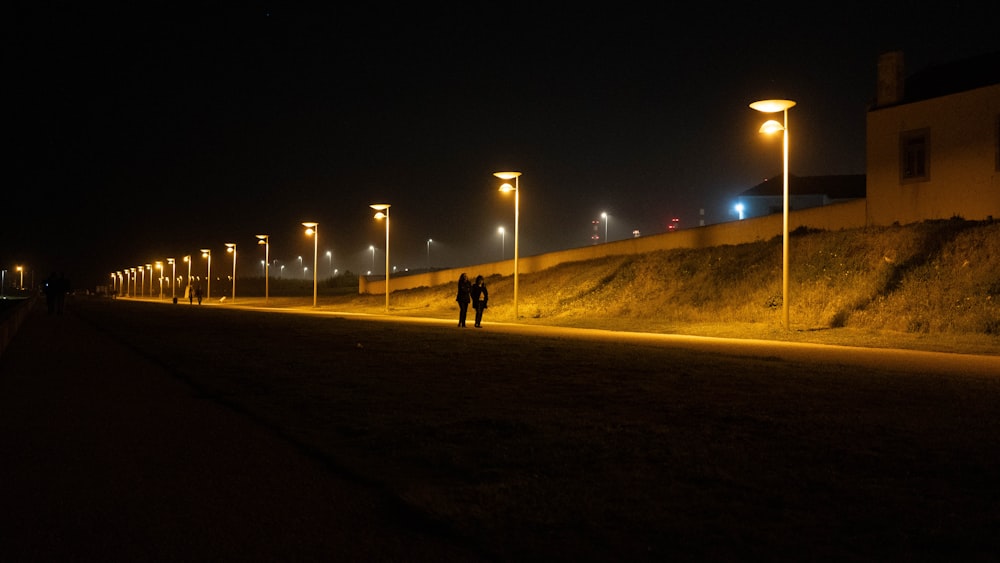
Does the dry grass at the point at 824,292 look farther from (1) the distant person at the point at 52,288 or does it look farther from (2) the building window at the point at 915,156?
(1) the distant person at the point at 52,288

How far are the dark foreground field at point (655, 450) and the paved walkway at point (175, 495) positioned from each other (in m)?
→ 0.31

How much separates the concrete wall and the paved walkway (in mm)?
27904

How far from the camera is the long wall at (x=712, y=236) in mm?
35469

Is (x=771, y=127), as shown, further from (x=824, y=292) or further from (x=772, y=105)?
(x=824, y=292)

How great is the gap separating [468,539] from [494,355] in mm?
12336

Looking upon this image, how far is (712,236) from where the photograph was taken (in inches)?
1639

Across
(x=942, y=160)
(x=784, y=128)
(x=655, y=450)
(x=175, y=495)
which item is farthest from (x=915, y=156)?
(x=175, y=495)

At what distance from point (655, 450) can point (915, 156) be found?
28952mm

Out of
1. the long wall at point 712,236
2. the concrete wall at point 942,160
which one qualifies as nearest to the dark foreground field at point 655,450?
the concrete wall at point 942,160

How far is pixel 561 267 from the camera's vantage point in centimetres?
5200

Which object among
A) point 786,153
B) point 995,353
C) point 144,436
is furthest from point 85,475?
point 786,153

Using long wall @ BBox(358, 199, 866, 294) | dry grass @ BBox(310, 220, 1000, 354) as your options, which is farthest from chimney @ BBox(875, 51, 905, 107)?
dry grass @ BBox(310, 220, 1000, 354)

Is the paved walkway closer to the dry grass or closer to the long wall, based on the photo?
the dry grass

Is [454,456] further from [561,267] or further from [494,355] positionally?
[561,267]
